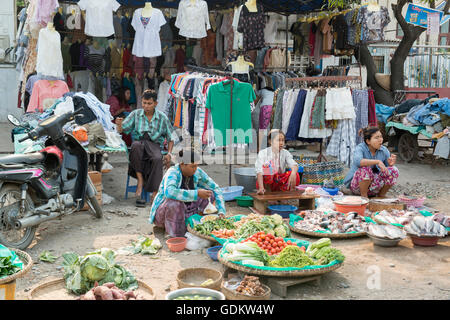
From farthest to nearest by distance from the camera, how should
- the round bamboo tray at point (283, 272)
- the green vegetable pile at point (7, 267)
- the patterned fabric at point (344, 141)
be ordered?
the patterned fabric at point (344, 141) → the round bamboo tray at point (283, 272) → the green vegetable pile at point (7, 267)

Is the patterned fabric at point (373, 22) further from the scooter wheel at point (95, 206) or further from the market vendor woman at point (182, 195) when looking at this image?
the scooter wheel at point (95, 206)

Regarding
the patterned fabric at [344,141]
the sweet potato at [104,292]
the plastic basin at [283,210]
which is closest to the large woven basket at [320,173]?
the patterned fabric at [344,141]

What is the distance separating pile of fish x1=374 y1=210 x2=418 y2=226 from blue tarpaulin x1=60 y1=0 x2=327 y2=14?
5.86 m

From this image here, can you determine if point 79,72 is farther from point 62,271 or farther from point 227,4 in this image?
point 62,271

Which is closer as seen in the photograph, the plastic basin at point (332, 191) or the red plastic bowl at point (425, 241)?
the red plastic bowl at point (425, 241)

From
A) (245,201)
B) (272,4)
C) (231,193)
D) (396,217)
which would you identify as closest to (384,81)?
(272,4)

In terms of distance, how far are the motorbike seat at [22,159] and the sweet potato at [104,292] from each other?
2010 mm

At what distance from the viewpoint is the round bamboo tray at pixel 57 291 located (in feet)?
12.0

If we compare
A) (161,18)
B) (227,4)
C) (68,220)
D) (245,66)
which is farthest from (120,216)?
(227,4)

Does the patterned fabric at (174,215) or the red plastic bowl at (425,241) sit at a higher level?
the patterned fabric at (174,215)

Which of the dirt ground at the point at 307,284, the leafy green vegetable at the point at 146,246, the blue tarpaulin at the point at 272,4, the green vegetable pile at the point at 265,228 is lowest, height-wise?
the dirt ground at the point at 307,284

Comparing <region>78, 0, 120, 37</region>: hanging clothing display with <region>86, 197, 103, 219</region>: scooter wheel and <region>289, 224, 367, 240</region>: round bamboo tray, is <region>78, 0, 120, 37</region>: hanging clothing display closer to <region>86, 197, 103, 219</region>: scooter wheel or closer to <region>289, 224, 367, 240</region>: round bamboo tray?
<region>86, 197, 103, 219</region>: scooter wheel

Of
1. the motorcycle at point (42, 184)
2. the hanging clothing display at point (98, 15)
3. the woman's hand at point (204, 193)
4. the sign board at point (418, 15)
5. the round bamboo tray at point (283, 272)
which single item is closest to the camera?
the round bamboo tray at point (283, 272)

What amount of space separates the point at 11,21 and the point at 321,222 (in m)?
12.4
